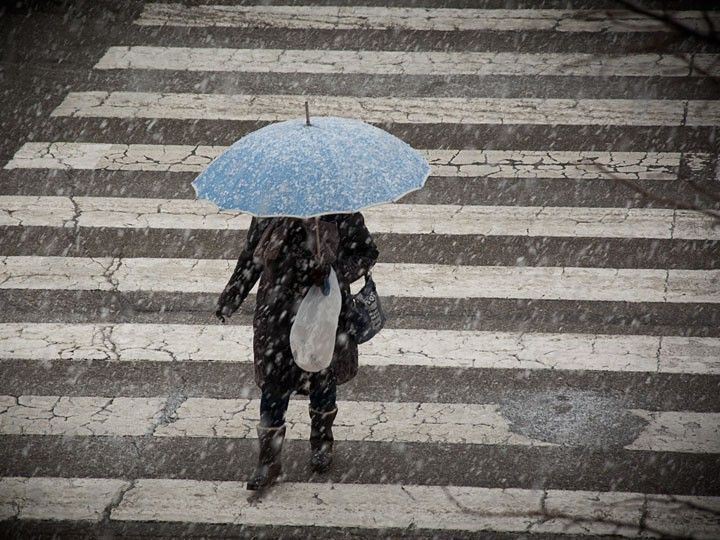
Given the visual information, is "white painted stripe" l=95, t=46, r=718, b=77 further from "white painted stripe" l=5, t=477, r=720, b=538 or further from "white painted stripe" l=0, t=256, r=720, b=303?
"white painted stripe" l=5, t=477, r=720, b=538

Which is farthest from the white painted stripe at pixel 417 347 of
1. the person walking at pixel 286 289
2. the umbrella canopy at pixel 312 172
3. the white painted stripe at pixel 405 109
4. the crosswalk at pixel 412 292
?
the white painted stripe at pixel 405 109

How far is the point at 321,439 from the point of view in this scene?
19.7ft

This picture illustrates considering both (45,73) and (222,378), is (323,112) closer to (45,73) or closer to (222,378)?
(45,73)

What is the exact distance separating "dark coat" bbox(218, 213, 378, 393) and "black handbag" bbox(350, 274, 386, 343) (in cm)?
4

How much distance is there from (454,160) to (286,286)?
4.50m

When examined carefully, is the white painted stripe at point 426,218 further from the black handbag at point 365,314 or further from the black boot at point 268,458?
the black boot at point 268,458

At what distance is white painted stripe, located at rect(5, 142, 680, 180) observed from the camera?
9.49 meters

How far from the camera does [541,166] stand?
31.6 feet

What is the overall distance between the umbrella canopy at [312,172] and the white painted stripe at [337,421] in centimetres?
177

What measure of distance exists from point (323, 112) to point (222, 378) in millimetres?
4165

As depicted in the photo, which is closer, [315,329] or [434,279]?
[315,329]

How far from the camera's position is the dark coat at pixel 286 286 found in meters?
5.54

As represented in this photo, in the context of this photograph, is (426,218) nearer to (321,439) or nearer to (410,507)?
(321,439)

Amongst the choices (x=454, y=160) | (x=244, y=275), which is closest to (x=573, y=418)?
(x=244, y=275)
